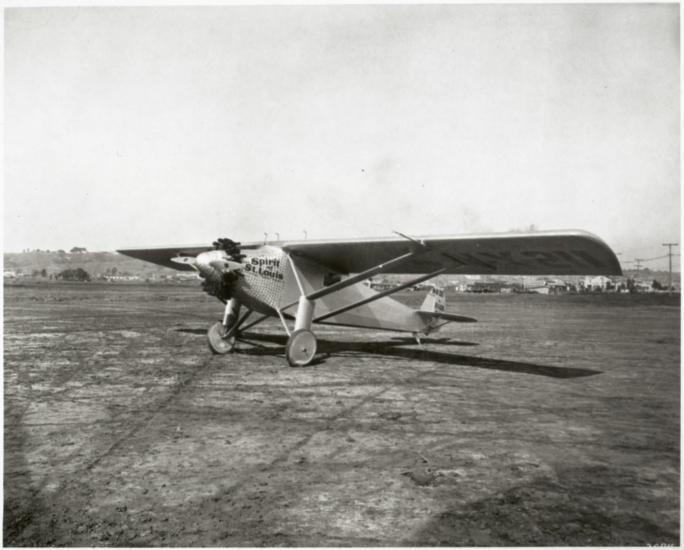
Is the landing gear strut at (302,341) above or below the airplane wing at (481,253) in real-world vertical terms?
below

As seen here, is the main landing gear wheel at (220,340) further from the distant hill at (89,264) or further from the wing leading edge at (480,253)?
the distant hill at (89,264)

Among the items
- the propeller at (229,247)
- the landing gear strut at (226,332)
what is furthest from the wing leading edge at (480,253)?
the landing gear strut at (226,332)

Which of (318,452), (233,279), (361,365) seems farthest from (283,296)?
(318,452)

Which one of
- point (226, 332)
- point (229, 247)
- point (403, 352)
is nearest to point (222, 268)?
point (229, 247)

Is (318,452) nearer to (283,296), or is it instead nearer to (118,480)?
(118,480)

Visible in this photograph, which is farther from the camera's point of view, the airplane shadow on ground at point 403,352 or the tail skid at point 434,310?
the tail skid at point 434,310

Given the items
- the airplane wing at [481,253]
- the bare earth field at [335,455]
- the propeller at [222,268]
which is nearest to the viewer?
the bare earth field at [335,455]

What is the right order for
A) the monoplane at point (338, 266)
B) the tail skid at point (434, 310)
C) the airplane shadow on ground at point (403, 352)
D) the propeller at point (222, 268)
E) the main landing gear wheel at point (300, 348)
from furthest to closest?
the tail skid at point (434, 310) < the propeller at point (222, 268) < the airplane shadow on ground at point (403, 352) < the main landing gear wheel at point (300, 348) < the monoplane at point (338, 266)
